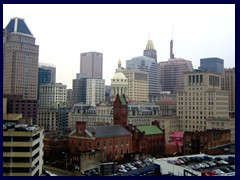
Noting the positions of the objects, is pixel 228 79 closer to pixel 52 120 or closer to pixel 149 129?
pixel 52 120

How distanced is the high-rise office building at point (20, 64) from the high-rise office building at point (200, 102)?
71.8 m

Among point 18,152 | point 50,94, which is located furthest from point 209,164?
point 50,94

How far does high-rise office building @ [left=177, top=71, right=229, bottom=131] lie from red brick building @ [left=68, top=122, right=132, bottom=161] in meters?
43.2

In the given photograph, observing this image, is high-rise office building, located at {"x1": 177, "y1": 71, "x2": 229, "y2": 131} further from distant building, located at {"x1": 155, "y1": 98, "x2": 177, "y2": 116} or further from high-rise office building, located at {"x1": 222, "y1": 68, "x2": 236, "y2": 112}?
high-rise office building, located at {"x1": 222, "y1": 68, "x2": 236, "y2": 112}

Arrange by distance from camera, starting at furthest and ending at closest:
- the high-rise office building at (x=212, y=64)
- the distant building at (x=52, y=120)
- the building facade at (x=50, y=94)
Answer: the building facade at (x=50, y=94)
the high-rise office building at (x=212, y=64)
the distant building at (x=52, y=120)

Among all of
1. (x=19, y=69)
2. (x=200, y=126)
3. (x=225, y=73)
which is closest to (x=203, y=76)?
(x=200, y=126)

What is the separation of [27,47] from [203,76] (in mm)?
81920

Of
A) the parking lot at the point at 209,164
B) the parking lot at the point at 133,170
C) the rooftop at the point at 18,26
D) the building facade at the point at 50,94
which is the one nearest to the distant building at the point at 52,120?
the building facade at the point at 50,94

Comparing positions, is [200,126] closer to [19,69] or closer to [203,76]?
[203,76]

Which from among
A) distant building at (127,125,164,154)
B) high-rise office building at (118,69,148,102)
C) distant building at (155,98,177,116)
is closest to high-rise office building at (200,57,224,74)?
distant building at (155,98,177,116)

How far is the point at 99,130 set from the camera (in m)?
68.0

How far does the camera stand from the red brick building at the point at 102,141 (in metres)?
65.6

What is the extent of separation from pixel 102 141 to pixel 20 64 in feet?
328

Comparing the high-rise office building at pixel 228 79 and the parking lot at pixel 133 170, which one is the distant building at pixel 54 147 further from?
the high-rise office building at pixel 228 79
